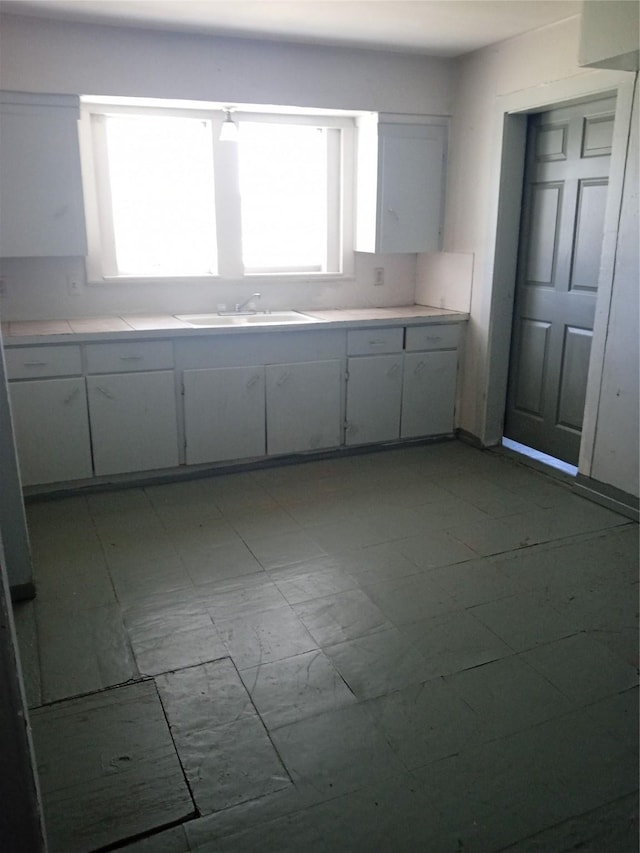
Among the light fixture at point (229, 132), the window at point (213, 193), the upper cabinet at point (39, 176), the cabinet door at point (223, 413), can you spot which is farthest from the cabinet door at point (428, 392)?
the upper cabinet at point (39, 176)

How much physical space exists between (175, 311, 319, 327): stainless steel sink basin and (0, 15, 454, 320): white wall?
0.13 meters

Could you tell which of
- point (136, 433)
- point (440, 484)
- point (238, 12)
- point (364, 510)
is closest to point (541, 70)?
point (238, 12)

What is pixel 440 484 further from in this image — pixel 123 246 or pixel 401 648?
pixel 123 246

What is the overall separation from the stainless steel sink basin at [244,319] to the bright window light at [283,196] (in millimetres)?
357

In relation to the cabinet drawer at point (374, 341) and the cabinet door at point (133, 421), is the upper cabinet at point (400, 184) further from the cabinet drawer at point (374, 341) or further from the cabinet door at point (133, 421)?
the cabinet door at point (133, 421)

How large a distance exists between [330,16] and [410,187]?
1.21m

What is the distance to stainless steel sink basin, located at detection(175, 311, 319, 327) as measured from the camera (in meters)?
4.04

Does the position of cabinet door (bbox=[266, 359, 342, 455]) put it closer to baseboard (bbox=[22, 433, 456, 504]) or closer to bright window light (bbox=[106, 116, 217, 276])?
baseboard (bbox=[22, 433, 456, 504])

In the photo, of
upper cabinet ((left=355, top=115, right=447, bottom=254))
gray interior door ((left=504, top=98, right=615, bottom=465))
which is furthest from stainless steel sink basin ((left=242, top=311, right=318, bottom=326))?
gray interior door ((left=504, top=98, right=615, bottom=465))

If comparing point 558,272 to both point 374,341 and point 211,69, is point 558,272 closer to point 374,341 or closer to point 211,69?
point 374,341

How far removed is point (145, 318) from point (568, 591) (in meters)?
2.76

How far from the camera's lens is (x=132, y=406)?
3637mm

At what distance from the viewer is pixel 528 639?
7.74 ft

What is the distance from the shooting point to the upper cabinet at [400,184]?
422cm
